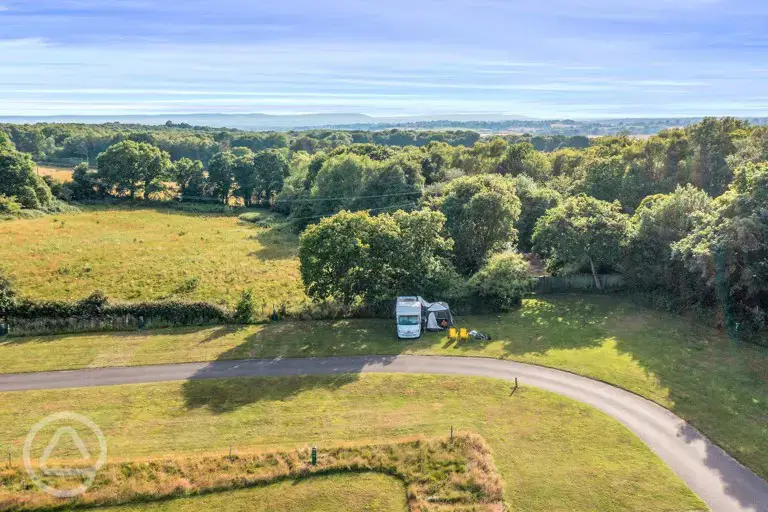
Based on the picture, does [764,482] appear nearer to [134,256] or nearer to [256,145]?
[134,256]

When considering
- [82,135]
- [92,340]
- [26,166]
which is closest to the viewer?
[92,340]

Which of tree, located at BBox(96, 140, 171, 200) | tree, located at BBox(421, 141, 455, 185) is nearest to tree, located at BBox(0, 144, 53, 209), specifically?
tree, located at BBox(96, 140, 171, 200)

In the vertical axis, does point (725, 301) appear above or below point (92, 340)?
above

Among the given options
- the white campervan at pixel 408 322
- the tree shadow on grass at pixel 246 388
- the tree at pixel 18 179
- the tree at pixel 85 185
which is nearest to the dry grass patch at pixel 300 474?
the tree shadow on grass at pixel 246 388

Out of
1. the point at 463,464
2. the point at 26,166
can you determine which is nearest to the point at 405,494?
the point at 463,464

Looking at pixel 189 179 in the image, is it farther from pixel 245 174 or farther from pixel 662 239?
pixel 662 239

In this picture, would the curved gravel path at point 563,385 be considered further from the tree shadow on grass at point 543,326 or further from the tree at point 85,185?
the tree at point 85,185
